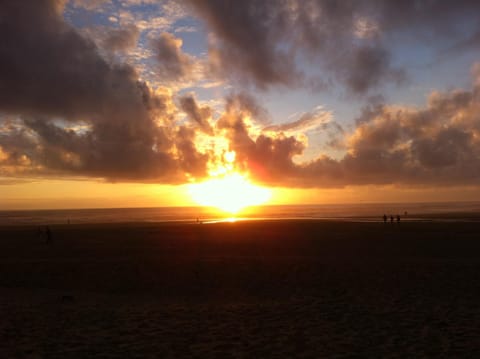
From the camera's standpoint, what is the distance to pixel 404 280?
675 inches

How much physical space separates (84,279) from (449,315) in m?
16.0

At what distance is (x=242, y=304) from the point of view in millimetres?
14227

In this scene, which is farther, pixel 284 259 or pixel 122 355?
pixel 284 259

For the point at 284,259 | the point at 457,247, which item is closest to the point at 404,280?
the point at 284,259

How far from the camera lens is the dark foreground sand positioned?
31.2ft

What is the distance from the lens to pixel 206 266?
21.5m

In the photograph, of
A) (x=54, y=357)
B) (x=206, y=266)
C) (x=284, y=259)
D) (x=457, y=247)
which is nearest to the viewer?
(x=54, y=357)

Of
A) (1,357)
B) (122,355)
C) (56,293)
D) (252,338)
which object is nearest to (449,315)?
(252,338)

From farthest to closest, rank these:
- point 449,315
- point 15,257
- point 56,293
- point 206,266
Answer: point 15,257 < point 206,266 < point 56,293 < point 449,315

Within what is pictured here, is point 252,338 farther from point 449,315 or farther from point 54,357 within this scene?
point 449,315

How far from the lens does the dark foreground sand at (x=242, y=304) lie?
→ 31.2ft

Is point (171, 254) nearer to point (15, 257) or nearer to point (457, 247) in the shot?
point (15, 257)

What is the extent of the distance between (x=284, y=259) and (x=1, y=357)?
55.1ft

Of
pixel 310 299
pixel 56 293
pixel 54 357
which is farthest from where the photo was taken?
pixel 56 293
